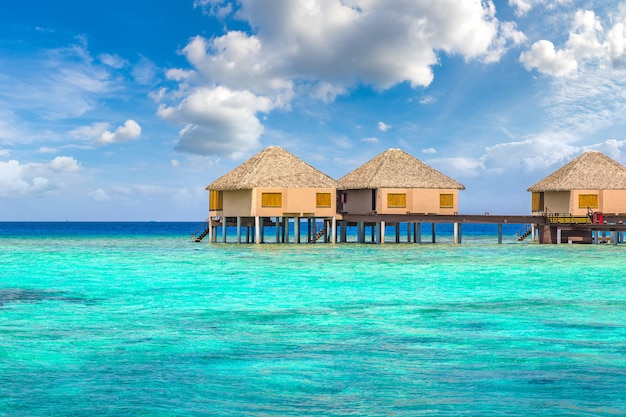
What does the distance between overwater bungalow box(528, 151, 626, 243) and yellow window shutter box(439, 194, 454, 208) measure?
5874 millimetres

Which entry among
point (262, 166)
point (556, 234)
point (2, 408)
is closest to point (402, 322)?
point (2, 408)

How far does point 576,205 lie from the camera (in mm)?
49281

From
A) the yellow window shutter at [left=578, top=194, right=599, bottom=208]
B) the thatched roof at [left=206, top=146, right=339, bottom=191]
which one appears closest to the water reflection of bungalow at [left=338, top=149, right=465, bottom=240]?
the thatched roof at [left=206, top=146, right=339, bottom=191]

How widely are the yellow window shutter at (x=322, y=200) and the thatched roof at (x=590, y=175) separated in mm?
14579

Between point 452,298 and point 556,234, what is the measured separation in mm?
32169

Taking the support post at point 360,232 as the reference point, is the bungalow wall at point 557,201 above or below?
above

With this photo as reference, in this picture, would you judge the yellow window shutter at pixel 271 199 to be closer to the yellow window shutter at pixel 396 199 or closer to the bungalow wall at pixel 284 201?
the bungalow wall at pixel 284 201

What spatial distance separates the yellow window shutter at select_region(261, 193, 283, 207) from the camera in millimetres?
46562

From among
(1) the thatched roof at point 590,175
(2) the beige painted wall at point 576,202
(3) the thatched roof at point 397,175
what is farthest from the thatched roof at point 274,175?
(2) the beige painted wall at point 576,202

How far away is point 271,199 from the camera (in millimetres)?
46688

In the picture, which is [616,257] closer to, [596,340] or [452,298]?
[452,298]

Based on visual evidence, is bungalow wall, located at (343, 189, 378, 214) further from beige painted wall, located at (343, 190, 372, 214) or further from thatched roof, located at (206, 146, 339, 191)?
thatched roof, located at (206, 146, 339, 191)

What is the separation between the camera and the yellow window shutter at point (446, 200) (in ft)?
160

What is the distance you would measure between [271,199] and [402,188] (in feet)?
26.3
